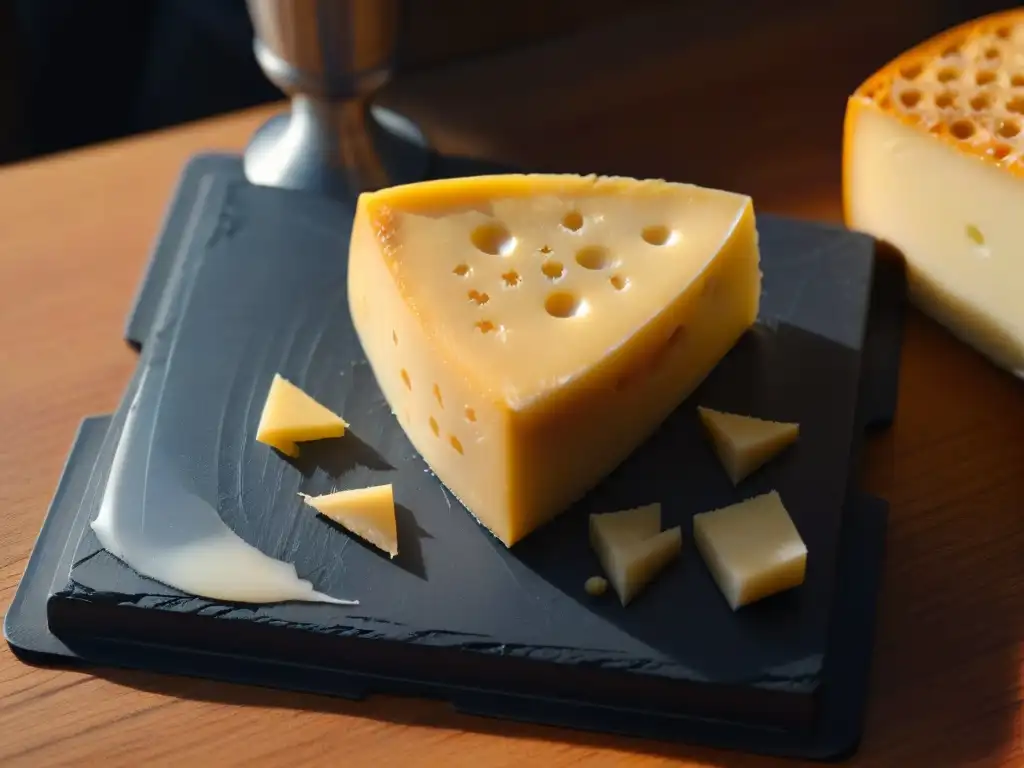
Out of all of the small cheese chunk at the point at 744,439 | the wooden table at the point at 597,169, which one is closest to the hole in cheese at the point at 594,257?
the small cheese chunk at the point at 744,439

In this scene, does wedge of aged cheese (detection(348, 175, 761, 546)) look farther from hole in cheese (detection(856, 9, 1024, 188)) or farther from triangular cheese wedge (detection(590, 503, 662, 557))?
hole in cheese (detection(856, 9, 1024, 188))

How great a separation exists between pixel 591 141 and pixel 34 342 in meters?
0.52

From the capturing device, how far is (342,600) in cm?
85

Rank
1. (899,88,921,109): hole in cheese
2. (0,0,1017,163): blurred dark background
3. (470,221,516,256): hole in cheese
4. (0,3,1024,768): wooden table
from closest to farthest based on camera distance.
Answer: (0,3,1024,768): wooden table, (470,221,516,256): hole in cheese, (899,88,921,109): hole in cheese, (0,0,1017,163): blurred dark background

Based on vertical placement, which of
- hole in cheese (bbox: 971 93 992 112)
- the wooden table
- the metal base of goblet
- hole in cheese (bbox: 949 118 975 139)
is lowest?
the wooden table

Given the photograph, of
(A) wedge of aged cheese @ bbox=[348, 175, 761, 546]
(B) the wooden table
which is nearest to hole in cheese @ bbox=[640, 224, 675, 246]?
(A) wedge of aged cheese @ bbox=[348, 175, 761, 546]

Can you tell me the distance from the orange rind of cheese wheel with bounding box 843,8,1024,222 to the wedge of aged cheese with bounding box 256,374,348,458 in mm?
476

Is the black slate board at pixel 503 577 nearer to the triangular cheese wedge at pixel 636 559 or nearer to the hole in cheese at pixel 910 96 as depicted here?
the triangular cheese wedge at pixel 636 559

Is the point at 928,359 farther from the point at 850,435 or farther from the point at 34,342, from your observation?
the point at 34,342

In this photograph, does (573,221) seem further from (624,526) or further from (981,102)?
(981,102)

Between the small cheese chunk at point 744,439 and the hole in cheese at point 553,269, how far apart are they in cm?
14

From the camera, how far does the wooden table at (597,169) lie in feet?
2.69

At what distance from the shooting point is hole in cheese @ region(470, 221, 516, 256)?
0.92 metres

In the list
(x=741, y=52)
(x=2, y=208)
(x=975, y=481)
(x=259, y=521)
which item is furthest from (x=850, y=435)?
(x=2, y=208)
